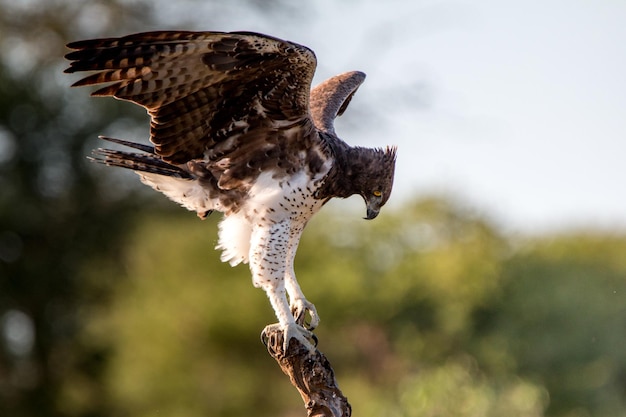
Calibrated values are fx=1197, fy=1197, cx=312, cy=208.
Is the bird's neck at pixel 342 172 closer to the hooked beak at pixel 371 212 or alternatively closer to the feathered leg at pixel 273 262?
the hooked beak at pixel 371 212

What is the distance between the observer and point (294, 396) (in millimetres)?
22453

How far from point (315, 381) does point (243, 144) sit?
1600 millimetres

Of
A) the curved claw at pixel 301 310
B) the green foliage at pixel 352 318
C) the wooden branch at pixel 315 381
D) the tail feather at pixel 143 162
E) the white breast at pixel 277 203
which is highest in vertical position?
the green foliage at pixel 352 318

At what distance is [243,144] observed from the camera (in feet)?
25.3

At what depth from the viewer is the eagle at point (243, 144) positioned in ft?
23.2

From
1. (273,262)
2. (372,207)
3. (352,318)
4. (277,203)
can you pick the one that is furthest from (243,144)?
(352,318)

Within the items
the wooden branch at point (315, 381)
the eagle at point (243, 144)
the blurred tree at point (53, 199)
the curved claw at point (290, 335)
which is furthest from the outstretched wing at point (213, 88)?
the blurred tree at point (53, 199)

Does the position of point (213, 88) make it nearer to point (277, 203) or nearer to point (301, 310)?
point (277, 203)

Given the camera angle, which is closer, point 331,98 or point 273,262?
point 273,262

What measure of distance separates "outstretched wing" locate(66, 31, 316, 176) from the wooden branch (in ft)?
4.07

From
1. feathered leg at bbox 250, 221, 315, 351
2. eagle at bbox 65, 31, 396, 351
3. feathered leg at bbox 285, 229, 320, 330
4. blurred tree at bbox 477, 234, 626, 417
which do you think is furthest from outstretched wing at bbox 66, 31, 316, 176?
blurred tree at bbox 477, 234, 626, 417

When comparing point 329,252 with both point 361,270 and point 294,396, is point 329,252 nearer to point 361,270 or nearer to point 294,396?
point 361,270

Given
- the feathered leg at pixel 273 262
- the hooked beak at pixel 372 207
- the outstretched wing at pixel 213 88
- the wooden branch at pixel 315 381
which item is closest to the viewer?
the outstretched wing at pixel 213 88

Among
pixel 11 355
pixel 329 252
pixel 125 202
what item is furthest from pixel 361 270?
pixel 11 355
